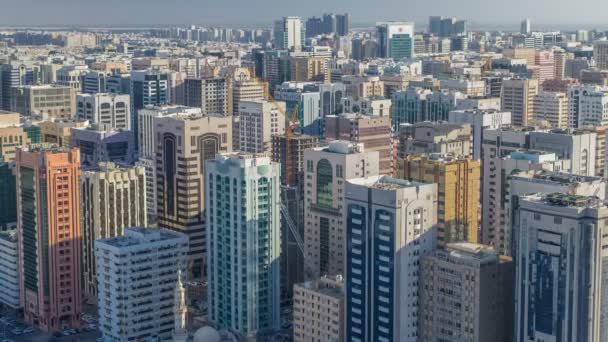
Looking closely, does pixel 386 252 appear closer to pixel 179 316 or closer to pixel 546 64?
pixel 179 316

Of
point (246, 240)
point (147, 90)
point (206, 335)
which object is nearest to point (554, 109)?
point (147, 90)

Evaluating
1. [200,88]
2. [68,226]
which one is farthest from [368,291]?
[200,88]

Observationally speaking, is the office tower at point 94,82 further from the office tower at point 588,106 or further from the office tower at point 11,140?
the office tower at point 588,106

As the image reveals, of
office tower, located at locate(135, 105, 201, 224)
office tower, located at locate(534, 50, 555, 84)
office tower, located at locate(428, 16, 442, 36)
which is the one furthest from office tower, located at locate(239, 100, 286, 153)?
office tower, located at locate(428, 16, 442, 36)

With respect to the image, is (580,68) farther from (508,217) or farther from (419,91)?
(508,217)

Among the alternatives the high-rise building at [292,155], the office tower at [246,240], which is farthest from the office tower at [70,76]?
the office tower at [246,240]

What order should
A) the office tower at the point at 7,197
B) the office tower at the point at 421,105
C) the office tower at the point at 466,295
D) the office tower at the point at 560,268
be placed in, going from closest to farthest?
the office tower at the point at 560,268
the office tower at the point at 466,295
the office tower at the point at 7,197
the office tower at the point at 421,105
